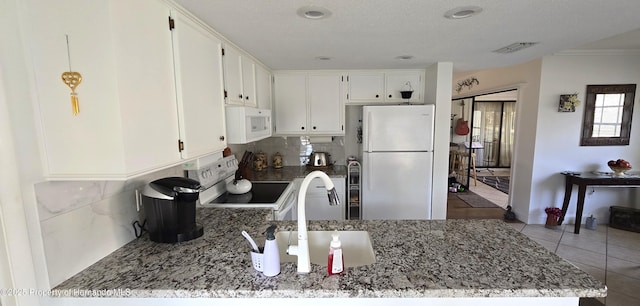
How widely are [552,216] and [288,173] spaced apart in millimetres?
3540

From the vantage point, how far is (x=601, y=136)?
365cm

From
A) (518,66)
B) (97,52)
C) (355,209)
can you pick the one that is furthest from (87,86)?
(518,66)

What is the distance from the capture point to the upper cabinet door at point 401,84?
130 inches

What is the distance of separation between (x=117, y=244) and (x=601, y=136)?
5285 millimetres

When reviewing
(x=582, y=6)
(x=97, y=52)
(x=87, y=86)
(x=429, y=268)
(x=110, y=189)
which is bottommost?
(x=429, y=268)

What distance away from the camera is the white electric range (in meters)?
2.07

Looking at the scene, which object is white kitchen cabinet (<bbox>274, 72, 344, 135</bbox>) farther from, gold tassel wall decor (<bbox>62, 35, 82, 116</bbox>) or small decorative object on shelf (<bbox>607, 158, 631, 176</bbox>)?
small decorative object on shelf (<bbox>607, 158, 631, 176</bbox>)

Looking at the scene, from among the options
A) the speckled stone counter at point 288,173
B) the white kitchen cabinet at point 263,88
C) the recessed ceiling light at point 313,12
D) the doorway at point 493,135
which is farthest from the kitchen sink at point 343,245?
the doorway at point 493,135

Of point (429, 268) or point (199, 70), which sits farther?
point (199, 70)

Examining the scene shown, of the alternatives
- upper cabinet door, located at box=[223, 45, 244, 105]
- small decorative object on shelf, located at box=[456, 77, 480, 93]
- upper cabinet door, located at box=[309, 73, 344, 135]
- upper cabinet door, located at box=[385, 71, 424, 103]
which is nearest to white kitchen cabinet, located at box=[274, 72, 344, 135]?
upper cabinet door, located at box=[309, 73, 344, 135]

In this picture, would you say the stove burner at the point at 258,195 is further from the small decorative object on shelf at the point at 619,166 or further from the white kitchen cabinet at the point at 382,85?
the small decorative object on shelf at the point at 619,166

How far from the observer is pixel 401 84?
3.32m

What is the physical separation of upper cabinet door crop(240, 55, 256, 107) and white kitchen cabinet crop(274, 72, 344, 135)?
755 millimetres

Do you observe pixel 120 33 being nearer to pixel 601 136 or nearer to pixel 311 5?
pixel 311 5
